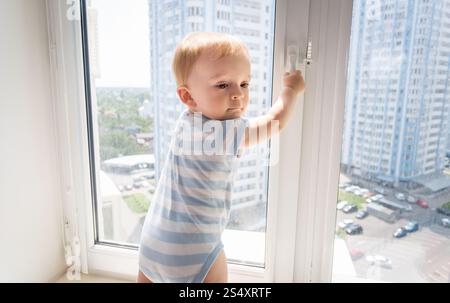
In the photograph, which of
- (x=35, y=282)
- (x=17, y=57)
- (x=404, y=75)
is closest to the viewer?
(x=404, y=75)

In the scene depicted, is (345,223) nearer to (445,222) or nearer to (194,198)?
(445,222)

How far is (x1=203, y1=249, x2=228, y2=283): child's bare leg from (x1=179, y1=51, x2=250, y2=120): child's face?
1.11 ft

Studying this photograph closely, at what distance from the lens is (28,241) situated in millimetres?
993

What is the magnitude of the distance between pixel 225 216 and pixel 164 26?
1.97 feet

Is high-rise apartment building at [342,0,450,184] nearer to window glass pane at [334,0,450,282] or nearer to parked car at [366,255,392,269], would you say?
window glass pane at [334,0,450,282]

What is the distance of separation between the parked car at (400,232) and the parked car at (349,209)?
13cm

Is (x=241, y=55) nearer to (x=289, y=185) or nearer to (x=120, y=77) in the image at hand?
(x=289, y=185)

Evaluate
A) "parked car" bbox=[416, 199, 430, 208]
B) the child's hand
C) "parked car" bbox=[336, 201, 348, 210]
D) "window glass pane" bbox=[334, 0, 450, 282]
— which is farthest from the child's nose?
"parked car" bbox=[416, 199, 430, 208]

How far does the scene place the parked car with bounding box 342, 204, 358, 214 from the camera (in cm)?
92

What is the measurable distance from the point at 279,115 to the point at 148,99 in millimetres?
477

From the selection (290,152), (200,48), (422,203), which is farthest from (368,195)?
(200,48)

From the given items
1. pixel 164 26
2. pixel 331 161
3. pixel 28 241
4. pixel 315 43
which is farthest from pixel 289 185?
pixel 28 241

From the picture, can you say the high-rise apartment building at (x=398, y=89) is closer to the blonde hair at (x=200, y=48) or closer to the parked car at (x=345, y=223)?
the parked car at (x=345, y=223)

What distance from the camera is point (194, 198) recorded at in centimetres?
73
